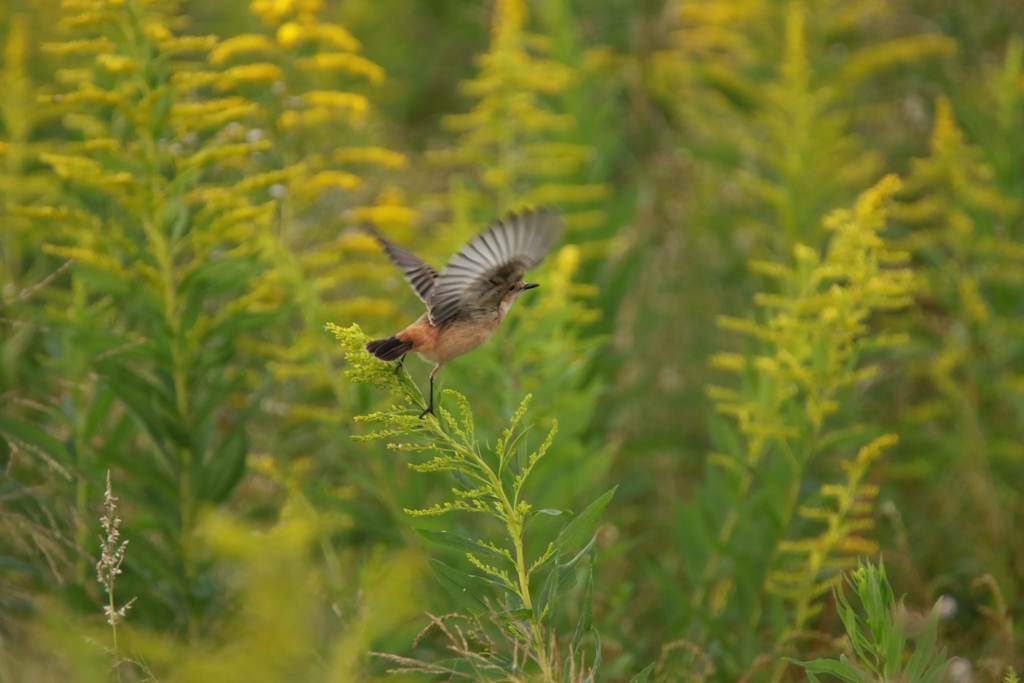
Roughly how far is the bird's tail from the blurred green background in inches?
12.9

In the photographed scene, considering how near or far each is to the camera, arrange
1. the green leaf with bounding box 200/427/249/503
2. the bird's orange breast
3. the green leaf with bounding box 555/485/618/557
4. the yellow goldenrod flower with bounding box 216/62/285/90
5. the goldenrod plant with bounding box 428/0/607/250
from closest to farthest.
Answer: the green leaf with bounding box 555/485/618/557
the bird's orange breast
the green leaf with bounding box 200/427/249/503
the yellow goldenrod flower with bounding box 216/62/285/90
the goldenrod plant with bounding box 428/0/607/250

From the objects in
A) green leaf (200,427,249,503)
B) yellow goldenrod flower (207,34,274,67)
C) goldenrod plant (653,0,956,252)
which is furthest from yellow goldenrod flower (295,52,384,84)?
goldenrod plant (653,0,956,252)

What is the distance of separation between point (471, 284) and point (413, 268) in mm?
300

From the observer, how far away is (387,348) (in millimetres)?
2211

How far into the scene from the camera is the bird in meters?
2.03

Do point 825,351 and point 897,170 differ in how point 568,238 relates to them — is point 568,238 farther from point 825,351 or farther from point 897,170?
point 897,170

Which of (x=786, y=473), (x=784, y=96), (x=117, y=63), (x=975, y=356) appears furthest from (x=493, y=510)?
(x=784, y=96)

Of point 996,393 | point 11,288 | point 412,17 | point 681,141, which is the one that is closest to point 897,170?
point 681,141

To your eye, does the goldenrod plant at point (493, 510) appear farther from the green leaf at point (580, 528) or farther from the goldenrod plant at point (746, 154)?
the goldenrod plant at point (746, 154)

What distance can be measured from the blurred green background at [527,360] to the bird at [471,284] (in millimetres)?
249

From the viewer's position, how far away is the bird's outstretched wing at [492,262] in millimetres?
2021

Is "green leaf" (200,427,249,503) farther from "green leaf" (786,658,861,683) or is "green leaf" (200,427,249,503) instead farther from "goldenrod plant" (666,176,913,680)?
"green leaf" (786,658,861,683)

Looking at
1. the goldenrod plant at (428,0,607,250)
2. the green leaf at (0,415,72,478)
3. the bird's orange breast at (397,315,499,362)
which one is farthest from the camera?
the goldenrod plant at (428,0,607,250)

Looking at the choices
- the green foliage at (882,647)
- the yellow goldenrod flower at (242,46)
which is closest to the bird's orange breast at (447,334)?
the green foliage at (882,647)
